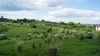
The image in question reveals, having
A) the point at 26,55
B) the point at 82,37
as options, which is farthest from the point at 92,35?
the point at 26,55

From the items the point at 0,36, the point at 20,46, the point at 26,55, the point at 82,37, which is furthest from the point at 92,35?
the point at 26,55

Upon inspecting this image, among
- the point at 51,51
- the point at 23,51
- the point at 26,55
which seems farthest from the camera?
the point at 23,51

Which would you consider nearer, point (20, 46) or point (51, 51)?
point (51, 51)

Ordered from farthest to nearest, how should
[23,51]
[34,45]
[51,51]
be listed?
1. [34,45]
2. [23,51]
3. [51,51]

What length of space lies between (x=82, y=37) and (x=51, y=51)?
95.1 meters

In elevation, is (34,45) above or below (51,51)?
below

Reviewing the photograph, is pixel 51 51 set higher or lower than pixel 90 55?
higher

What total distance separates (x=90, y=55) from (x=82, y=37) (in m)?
56.4

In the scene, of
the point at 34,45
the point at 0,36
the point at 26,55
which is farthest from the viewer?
the point at 0,36

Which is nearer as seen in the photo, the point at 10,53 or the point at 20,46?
the point at 10,53

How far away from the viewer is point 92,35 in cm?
12812

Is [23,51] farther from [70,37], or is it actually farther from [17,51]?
[70,37]

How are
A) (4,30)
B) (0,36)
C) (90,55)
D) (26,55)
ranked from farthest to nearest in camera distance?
(4,30) → (0,36) → (26,55) → (90,55)

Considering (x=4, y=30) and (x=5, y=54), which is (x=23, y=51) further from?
(x=4, y=30)
